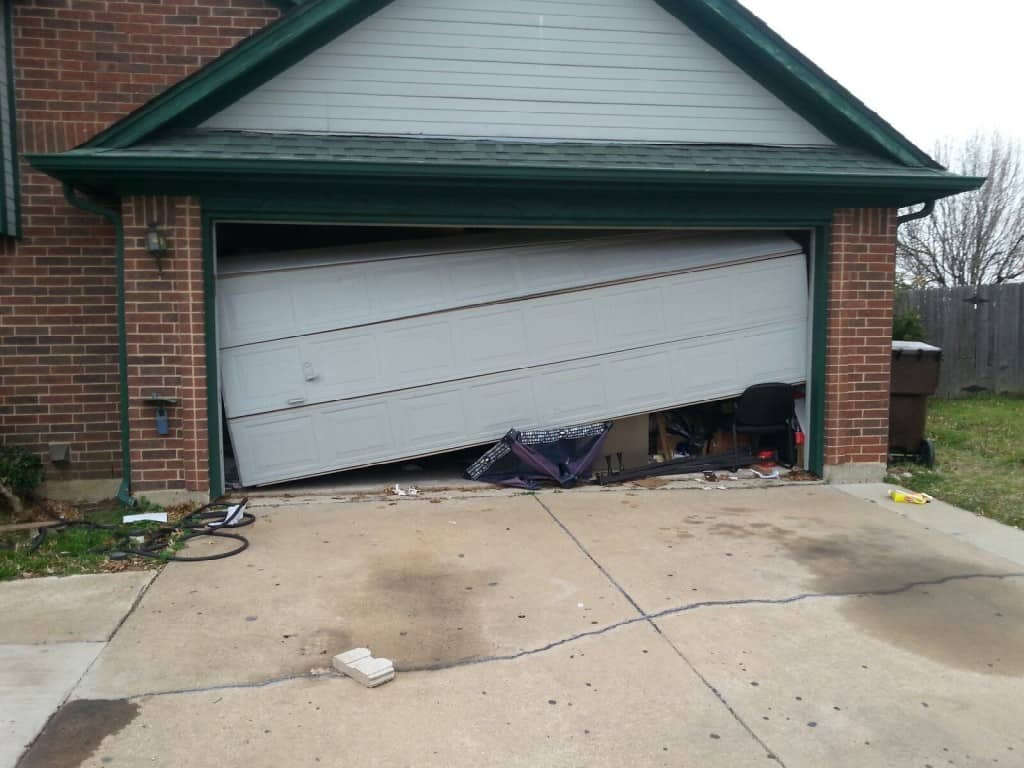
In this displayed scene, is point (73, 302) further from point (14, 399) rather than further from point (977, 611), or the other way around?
point (977, 611)

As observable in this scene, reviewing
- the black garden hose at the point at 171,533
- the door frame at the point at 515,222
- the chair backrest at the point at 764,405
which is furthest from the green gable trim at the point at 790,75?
the black garden hose at the point at 171,533

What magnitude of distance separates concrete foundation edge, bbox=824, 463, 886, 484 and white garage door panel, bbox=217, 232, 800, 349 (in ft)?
7.11

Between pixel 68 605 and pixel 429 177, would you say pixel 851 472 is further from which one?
pixel 68 605

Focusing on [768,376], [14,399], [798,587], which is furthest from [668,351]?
[14,399]

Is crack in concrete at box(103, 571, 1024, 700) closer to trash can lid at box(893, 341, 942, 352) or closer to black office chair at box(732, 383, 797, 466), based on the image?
black office chair at box(732, 383, 797, 466)

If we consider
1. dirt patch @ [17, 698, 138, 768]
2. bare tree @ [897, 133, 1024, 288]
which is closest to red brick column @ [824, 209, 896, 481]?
dirt patch @ [17, 698, 138, 768]

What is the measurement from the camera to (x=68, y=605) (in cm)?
464

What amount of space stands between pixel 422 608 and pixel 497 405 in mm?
3358

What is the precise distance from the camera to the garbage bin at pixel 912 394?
8617 millimetres

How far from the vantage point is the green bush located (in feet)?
21.9

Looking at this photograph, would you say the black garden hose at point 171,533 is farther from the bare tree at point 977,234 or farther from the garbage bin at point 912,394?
the bare tree at point 977,234

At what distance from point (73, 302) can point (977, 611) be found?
23.9 ft

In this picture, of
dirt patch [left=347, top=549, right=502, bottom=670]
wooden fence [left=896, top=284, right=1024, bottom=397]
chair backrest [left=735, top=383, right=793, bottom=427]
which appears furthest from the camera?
wooden fence [left=896, top=284, right=1024, bottom=397]

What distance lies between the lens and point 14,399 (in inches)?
280
